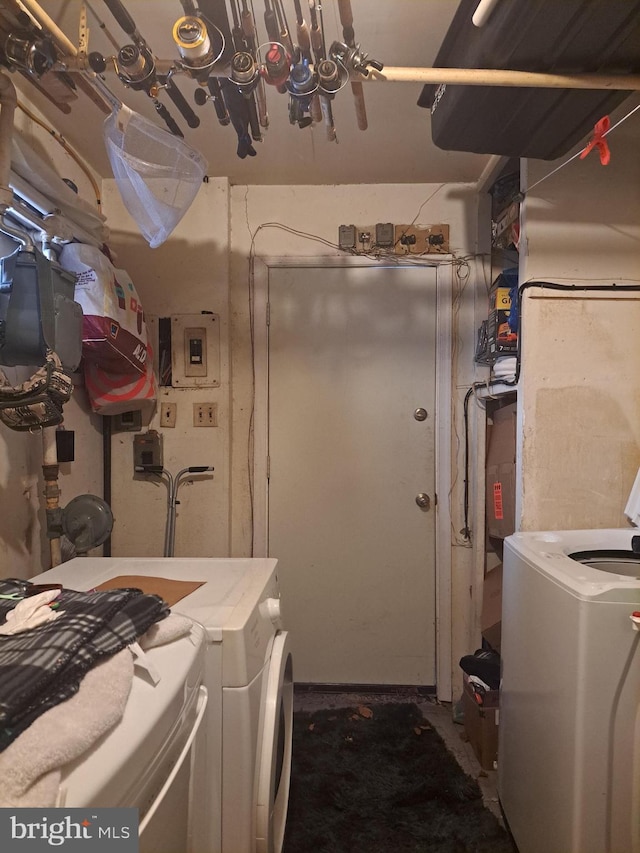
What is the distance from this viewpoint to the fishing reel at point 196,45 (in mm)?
955

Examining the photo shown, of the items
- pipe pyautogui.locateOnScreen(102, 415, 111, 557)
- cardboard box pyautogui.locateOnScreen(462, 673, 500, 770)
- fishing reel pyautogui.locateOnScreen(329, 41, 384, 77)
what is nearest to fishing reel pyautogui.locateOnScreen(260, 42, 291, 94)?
fishing reel pyautogui.locateOnScreen(329, 41, 384, 77)

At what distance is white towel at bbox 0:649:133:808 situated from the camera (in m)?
0.45

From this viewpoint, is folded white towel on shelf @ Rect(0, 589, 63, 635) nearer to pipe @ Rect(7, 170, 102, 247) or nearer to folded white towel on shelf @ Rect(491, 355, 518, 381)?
pipe @ Rect(7, 170, 102, 247)

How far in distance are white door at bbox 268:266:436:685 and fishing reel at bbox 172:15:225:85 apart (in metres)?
1.16

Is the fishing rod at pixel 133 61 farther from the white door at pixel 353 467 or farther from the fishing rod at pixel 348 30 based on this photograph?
the white door at pixel 353 467

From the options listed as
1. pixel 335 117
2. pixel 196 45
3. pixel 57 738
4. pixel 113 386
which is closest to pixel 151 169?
pixel 196 45

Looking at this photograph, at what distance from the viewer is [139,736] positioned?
0.56 meters

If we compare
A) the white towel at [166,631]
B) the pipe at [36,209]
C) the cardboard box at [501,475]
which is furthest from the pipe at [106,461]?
the cardboard box at [501,475]

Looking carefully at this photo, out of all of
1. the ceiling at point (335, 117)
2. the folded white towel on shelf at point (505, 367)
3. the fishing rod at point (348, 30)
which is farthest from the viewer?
the folded white towel on shelf at point (505, 367)

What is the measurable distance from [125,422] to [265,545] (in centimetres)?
→ 88

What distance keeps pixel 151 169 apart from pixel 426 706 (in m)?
2.32

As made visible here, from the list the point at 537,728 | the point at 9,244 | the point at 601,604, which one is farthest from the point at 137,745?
the point at 9,244

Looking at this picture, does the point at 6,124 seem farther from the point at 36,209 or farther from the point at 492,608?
the point at 492,608

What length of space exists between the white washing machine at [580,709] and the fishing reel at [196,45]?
1426 millimetres
